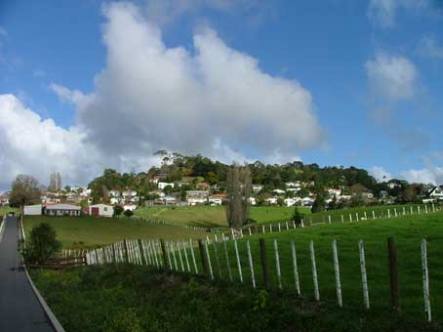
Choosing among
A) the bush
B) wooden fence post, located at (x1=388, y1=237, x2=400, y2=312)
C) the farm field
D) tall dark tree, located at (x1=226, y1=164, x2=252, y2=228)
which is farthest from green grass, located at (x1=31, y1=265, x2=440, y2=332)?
tall dark tree, located at (x1=226, y1=164, x2=252, y2=228)

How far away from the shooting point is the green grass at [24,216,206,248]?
90500mm

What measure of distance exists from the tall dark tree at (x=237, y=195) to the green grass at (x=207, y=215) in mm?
20212

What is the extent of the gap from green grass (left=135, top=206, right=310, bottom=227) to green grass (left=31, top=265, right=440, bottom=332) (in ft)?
345

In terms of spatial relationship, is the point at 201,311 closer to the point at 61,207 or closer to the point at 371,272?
the point at 371,272

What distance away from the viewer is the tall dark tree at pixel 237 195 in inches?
4003

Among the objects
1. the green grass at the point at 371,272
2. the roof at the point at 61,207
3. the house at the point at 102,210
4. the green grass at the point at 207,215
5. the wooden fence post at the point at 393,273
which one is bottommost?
the green grass at the point at 207,215

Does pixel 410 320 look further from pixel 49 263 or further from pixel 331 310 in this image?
pixel 49 263

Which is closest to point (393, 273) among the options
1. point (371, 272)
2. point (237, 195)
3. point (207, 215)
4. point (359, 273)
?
point (371, 272)

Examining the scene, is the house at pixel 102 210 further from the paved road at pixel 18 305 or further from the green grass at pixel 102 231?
the paved road at pixel 18 305

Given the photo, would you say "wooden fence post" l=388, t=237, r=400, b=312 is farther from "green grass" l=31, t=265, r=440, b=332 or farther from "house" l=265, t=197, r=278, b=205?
"house" l=265, t=197, r=278, b=205

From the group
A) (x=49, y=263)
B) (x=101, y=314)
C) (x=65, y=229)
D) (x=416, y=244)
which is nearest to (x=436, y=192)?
(x=65, y=229)

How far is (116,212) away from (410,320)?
5907 inches

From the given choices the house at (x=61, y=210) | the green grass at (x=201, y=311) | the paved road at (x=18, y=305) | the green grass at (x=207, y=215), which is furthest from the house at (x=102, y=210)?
the green grass at (x=201, y=311)

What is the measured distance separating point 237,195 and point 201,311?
288 ft
